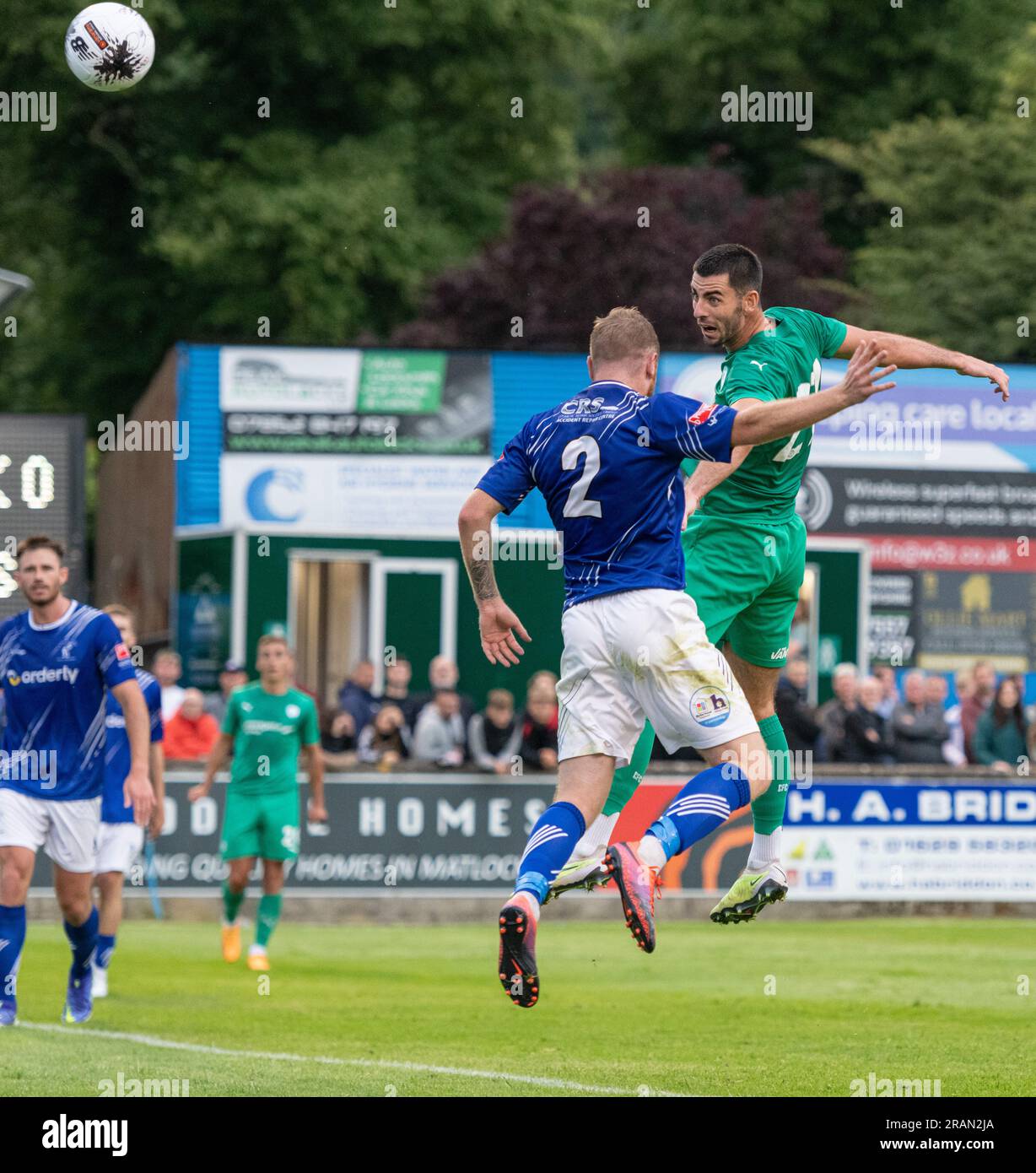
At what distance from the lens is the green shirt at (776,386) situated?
30.0 ft

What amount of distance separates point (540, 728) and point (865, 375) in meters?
12.8

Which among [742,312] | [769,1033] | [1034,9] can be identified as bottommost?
[769,1033]

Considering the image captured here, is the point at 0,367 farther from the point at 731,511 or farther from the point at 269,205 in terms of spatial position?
the point at 731,511

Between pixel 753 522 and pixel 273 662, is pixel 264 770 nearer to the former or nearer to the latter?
pixel 273 662

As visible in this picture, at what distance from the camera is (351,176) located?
41844mm

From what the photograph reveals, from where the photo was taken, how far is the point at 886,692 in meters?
23.4

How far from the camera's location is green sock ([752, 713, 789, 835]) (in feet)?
31.8

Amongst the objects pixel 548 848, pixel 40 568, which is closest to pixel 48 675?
pixel 40 568

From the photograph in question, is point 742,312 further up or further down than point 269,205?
further down

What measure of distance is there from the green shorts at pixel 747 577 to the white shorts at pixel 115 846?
256 inches

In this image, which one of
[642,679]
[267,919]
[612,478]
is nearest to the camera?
[612,478]

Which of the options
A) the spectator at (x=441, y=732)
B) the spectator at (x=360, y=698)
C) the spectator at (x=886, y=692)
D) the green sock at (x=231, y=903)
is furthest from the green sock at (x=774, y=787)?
the spectator at (x=886, y=692)

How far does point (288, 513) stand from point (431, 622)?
2291 mm
